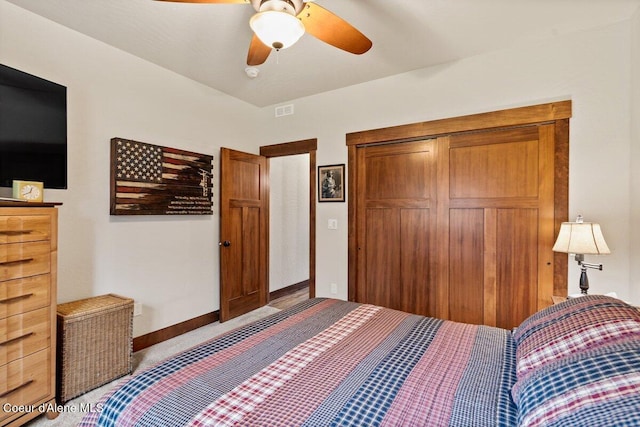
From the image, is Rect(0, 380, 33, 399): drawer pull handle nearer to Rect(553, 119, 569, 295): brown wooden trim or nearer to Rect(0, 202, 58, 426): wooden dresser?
Rect(0, 202, 58, 426): wooden dresser

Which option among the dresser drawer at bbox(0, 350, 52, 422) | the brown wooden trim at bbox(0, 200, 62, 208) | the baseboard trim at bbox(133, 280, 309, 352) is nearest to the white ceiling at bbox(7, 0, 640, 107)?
the brown wooden trim at bbox(0, 200, 62, 208)

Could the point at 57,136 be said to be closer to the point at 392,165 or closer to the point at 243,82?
the point at 243,82

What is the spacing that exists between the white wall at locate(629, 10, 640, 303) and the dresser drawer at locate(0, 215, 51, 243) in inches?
151

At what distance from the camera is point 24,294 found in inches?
68.7

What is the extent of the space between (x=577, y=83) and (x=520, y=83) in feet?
1.27

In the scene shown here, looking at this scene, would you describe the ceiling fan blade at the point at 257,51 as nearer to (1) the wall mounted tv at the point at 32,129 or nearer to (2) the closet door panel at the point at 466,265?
(1) the wall mounted tv at the point at 32,129

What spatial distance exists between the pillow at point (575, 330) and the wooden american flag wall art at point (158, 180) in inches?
116

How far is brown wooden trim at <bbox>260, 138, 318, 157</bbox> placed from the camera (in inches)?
148

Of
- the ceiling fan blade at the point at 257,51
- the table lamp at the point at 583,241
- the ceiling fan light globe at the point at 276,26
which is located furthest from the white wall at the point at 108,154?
the table lamp at the point at 583,241

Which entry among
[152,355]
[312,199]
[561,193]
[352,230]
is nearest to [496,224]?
[561,193]

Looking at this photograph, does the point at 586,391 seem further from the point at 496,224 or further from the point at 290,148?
the point at 290,148

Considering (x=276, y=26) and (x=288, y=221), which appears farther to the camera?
(x=288, y=221)

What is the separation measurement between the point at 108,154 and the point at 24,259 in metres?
1.18

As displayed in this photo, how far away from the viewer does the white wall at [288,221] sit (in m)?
4.59
